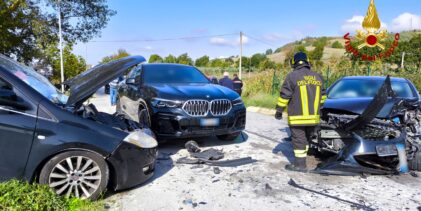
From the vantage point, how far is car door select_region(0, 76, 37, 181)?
10.8ft

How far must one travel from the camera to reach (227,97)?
613 cm

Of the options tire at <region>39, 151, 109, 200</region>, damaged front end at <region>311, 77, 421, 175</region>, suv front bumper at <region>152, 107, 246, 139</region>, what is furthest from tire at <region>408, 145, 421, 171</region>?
tire at <region>39, 151, 109, 200</region>

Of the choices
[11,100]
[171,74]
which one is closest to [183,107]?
[171,74]

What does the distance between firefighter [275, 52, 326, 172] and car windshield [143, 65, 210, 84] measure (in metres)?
2.54

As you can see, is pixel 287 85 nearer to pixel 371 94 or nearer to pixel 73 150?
pixel 371 94

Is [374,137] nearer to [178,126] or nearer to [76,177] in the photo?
[178,126]

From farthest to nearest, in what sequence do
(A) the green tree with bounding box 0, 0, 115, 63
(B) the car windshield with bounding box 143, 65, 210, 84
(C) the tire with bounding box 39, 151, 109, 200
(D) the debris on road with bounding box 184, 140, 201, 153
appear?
1. (A) the green tree with bounding box 0, 0, 115, 63
2. (B) the car windshield with bounding box 143, 65, 210, 84
3. (D) the debris on road with bounding box 184, 140, 201, 153
4. (C) the tire with bounding box 39, 151, 109, 200

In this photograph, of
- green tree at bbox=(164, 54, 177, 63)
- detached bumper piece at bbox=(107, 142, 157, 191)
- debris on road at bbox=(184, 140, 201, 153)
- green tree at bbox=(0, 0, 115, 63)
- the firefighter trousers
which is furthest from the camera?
green tree at bbox=(164, 54, 177, 63)

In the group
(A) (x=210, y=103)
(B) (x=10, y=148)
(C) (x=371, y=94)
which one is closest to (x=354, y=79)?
(C) (x=371, y=94)

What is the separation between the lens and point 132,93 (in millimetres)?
6848

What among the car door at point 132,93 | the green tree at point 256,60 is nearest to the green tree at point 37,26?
the car door at point 132,93

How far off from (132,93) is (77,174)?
3.40 metres

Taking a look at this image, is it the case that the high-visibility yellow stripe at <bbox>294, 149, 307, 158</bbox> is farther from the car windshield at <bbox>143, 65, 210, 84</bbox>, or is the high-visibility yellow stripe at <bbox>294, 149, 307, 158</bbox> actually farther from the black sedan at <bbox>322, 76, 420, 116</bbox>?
the car windshield at <bbox>143, 65, 210, 84</bbox>

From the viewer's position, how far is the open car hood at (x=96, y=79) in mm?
3796
